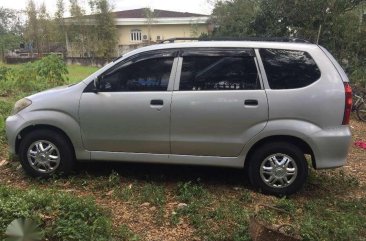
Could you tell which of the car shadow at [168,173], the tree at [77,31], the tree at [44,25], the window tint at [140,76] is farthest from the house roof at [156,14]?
the window tint at [140,76]

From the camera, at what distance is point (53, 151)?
5320 millimetres

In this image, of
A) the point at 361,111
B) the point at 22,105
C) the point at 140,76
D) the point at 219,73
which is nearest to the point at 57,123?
the point at 22,105

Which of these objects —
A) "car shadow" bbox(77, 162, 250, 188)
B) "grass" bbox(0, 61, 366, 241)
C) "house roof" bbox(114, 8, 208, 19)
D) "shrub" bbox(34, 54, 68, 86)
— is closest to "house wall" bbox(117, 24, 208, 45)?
"house roof" bbox(114, 8, 208, 19)

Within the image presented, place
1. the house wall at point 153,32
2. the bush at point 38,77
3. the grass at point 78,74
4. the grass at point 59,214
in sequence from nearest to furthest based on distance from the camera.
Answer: the grass at point 59,214, the bush at point 38,77, the grass at point 78,74, the house wall at point 153,32

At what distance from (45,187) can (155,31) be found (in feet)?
124

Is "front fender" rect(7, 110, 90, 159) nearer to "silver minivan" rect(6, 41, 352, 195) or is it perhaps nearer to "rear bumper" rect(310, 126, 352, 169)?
"silver minivan" rect(6, 41, 352, 195)

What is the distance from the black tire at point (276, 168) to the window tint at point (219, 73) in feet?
2.45

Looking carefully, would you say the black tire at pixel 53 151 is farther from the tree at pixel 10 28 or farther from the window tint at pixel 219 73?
the tree at pixel 10 28

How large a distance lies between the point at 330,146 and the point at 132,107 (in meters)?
2.30

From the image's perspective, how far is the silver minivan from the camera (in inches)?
191

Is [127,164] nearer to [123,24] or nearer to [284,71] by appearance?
[284,71]

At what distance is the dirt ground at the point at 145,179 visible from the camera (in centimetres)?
420

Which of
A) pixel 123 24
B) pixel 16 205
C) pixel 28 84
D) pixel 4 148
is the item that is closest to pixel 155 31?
pixel 123 24

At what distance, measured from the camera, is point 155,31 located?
41688 mm
